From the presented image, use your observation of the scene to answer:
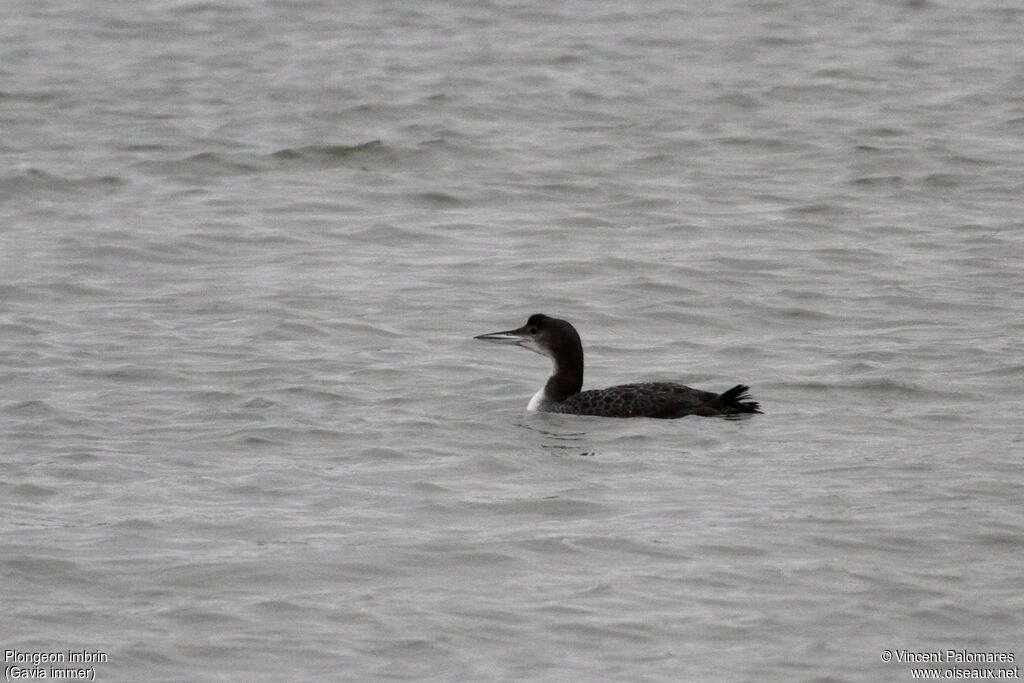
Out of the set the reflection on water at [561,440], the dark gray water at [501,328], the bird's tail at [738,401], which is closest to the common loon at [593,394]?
the bird's tail at [738,401]

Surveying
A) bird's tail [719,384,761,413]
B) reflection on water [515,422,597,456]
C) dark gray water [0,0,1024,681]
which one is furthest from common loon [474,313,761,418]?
reflection on water [515,422,597,456]

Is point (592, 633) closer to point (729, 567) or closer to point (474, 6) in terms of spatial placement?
point (729, 567)

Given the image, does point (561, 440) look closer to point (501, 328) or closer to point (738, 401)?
point (738, 401)

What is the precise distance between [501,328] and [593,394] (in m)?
2.16

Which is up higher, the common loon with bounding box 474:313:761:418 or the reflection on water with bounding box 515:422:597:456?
the common loon with bounding box 474:313:761:418

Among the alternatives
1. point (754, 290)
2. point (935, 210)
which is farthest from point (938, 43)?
point (754, 290)

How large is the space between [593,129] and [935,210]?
4.32m

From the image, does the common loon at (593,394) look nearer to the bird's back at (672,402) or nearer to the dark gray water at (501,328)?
the bird's back at (672,402)

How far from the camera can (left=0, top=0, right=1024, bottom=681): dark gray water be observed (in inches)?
282

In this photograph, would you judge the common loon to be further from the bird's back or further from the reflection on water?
the reflection on water

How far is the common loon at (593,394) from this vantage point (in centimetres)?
1018

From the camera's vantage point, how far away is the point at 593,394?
10648 mm

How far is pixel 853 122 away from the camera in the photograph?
63.7 ft

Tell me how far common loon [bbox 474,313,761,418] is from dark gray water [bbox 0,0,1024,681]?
130 millimetres
